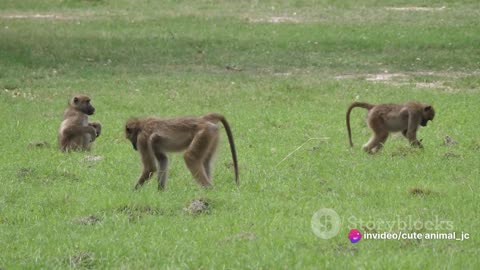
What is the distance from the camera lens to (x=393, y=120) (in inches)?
523

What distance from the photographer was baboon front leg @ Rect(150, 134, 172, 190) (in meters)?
10.5

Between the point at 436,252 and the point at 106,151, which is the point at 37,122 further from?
Answer: the point at 436,252

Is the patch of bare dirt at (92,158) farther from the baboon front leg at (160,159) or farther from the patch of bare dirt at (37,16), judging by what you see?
the patch of bare dirt at (37,16)

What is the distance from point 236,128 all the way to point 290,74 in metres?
6.90

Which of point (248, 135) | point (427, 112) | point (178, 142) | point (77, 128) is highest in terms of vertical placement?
point (178, 142)

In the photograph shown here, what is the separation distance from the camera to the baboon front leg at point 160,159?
1053cm

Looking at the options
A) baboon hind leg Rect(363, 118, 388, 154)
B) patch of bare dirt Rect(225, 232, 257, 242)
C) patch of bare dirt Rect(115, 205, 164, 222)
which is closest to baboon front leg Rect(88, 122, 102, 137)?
baboon hind leg Rect(363, 118, 388, 154)

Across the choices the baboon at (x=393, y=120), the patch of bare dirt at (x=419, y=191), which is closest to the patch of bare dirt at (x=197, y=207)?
the patch of bare dirt at (x=419, y=191)

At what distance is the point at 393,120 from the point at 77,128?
4646 millimetres

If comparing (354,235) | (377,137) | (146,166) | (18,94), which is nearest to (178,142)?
(146,166)

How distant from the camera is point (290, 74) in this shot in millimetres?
22000

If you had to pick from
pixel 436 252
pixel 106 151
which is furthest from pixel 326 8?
pixel 436 252

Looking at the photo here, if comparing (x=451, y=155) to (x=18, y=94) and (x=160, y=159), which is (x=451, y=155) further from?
(x=18, y=94)

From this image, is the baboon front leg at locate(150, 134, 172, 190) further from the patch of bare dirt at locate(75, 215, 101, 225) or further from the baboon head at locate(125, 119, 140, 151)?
the patch of bare dirt at locate(75, 215, 101, 225)
